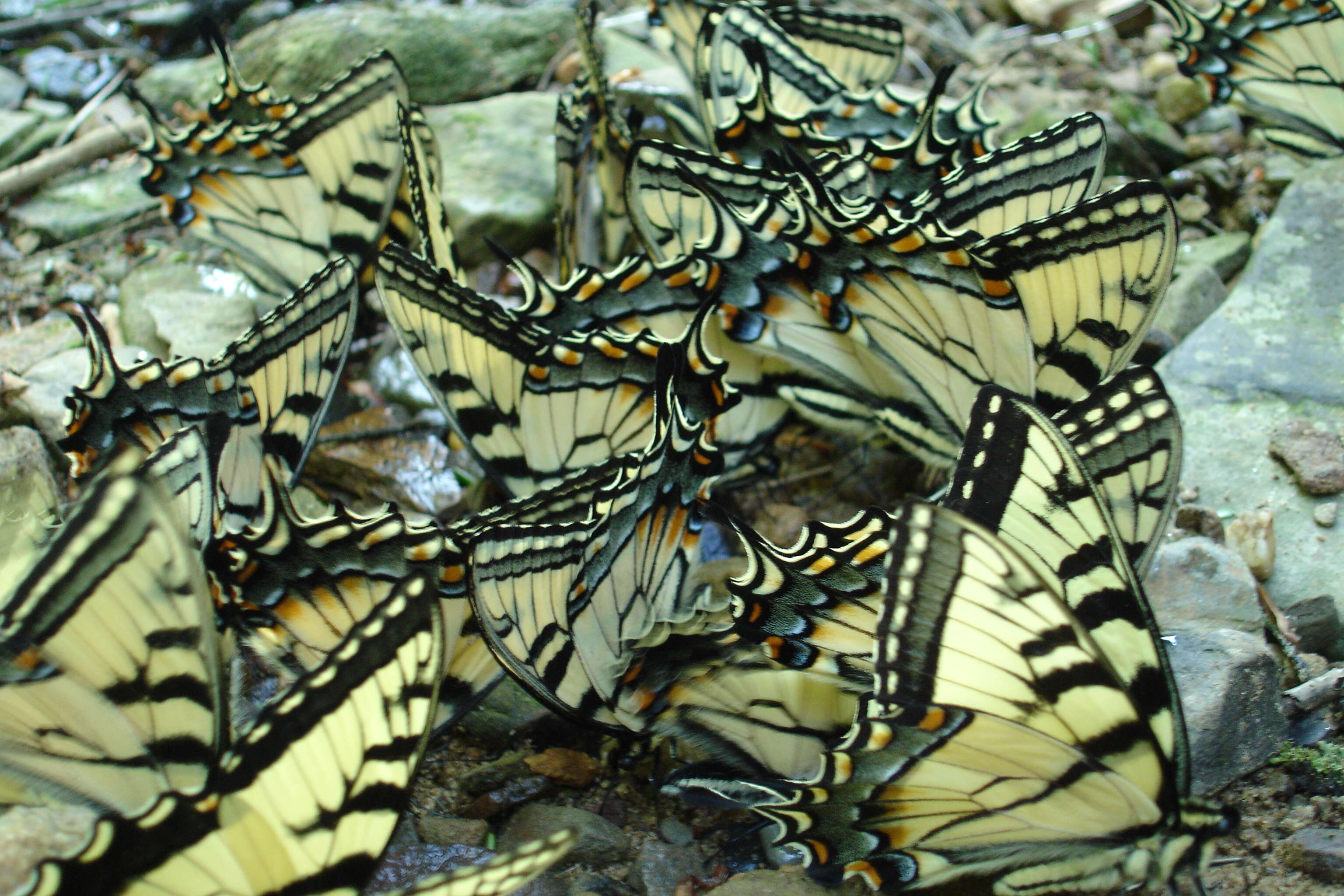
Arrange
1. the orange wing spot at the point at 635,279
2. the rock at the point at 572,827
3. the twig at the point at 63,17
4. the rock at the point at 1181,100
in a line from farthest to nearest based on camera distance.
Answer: the twig at the point at 63,17 < the rock at the point at 1181,100 < the orange wing spot at the point at 635,279 < the rock at the point at 572,827

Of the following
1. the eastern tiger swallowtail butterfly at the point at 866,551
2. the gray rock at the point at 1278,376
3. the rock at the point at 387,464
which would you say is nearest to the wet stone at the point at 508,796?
the eastern tiger swallowtail butterfly at the point at 866,551

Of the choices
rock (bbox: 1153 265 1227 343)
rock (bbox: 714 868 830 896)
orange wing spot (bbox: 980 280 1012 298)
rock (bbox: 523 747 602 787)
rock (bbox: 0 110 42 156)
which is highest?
rock (bbox: 0 110 42 156)

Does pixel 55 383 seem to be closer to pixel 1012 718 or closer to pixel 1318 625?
pixel 1012 718

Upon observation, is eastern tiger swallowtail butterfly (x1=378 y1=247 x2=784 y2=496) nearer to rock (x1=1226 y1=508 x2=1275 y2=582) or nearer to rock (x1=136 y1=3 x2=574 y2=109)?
rock (x1=1226 y1=508 x2=1275 y2=582)

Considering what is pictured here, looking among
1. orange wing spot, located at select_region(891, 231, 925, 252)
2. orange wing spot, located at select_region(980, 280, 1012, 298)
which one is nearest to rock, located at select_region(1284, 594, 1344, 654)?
orange wing spot, located at select_region(980, 280, 1012, 298)

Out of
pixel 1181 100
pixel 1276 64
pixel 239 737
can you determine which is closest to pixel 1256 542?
pixel 1276 64

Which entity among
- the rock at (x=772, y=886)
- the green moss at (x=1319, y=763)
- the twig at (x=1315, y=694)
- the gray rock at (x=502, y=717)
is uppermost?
the twig at (x=1315, y=694)

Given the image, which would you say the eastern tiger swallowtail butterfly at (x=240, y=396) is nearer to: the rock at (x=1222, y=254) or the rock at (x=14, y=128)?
the rock at (x=14, y=128)
